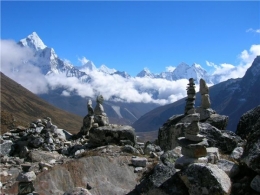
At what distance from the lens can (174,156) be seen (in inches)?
570

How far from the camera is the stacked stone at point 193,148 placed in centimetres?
1276

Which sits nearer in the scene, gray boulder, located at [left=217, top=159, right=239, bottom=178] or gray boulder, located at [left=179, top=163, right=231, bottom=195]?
gray boulder, located at [left=179, top=163, right=231, bottom=195]

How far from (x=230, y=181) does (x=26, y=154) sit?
19261 millimetres

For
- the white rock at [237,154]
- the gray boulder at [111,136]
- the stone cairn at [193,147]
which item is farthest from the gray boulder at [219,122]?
the stone cairn at [193,147]

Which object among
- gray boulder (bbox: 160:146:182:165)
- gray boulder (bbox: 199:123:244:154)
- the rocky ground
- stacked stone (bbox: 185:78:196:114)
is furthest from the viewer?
stacked stone (bbox: 185:78:196:114)

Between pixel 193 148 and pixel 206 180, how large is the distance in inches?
89.1

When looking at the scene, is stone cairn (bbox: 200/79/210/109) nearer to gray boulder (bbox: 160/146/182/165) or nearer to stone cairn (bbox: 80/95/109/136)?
stone cairn (bbox: 80/95/109/136)

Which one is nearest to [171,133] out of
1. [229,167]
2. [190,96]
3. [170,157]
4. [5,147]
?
[190,96]

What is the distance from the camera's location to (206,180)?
10773 mm

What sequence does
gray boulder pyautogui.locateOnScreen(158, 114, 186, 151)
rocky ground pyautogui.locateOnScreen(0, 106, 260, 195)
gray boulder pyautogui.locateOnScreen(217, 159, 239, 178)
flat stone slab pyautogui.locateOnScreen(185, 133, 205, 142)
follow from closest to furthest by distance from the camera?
rocky ground pyautogui.locateOnScreen(0, 106, 260, 195), gray boulder pyautogui.locateOnScreen(217, 159, 239, 178), flat stone slab pyautogui.locateOnScreen(185, 133, 205, 142), gray boulder pyautogui.locateOnScreen(158, 114, 186, 151)

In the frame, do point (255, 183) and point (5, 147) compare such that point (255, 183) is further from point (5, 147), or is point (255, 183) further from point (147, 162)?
point (5, 147)

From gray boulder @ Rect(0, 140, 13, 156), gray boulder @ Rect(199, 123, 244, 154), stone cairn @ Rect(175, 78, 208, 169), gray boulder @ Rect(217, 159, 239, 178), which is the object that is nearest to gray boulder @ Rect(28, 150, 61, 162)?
gray boulder @ Rect(0, 140, 13, 156)

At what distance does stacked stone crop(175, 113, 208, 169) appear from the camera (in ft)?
41.9

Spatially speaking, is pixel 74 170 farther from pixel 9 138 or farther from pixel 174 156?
pixel 9 138
